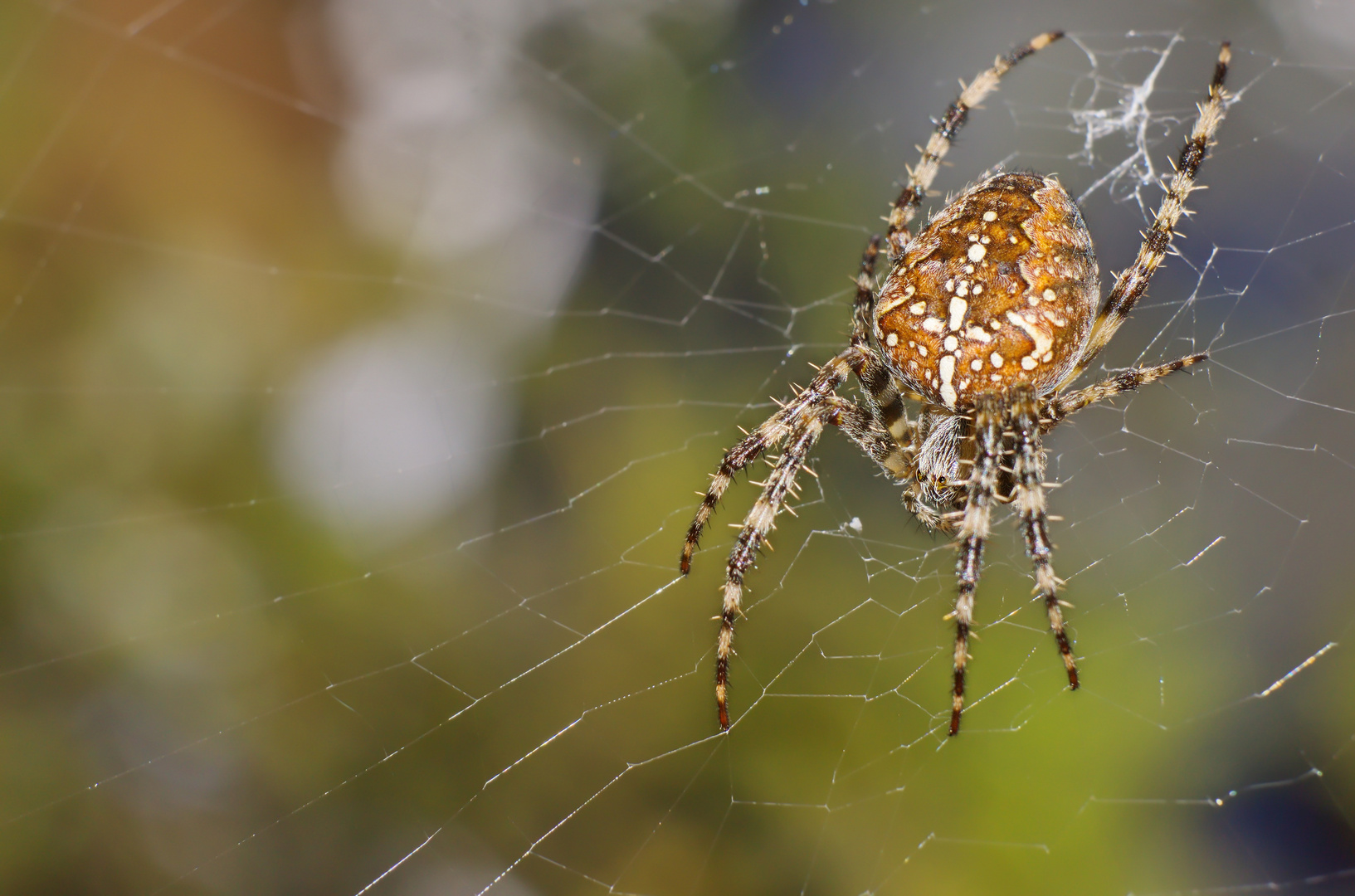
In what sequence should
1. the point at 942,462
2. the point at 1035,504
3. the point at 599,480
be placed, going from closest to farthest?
1. the point at 1035,504
2. the point at 942,462
3. the point at 599,480

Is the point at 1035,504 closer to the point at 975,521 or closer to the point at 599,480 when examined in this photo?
the point at 975,521

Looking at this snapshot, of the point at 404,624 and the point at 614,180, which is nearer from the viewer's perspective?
the point at 404,624

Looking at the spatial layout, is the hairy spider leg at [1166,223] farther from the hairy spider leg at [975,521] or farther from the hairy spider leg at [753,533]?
the hairy spider leg at [753,533]

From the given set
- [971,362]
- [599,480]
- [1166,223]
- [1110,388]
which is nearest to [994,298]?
[971,362]

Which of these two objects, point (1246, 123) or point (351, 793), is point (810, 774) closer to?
point (351, 793)

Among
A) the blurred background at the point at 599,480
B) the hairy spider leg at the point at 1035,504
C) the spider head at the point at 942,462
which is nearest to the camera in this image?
the hairy spider leg at the point at 1035,504

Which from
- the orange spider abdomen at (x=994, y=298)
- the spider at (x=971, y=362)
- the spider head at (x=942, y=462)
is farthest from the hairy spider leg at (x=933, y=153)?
the spider head at (x=942, y=462)

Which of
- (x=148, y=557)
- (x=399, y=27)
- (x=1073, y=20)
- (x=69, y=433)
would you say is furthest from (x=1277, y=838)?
(x=399, y=27)
